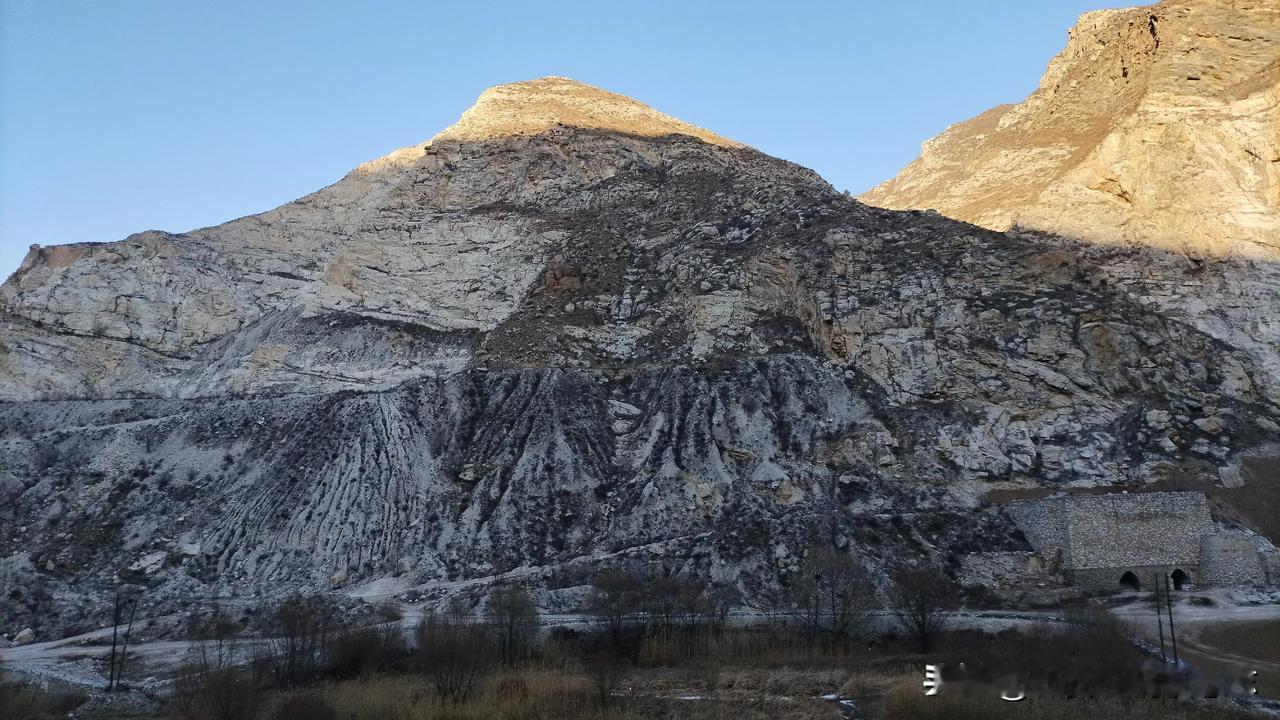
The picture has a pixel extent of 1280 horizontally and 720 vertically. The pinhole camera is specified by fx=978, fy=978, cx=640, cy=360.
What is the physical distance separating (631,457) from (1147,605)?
656 inches

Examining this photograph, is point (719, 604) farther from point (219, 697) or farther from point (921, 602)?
point (219, 697)

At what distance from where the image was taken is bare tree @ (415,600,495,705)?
20.1m

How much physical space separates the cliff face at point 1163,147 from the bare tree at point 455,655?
31.4 m

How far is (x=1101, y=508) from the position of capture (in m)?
28.7

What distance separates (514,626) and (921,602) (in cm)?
1036

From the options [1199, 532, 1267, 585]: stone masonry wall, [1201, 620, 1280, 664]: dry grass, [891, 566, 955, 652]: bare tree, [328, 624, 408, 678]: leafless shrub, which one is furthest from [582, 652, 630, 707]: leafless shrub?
[1199, 532, 1267, 585]: stone masonry wall

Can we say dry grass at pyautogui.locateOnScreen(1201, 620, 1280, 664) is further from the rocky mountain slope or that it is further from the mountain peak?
the mountain peak

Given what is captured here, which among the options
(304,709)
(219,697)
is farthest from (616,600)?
(219,697)

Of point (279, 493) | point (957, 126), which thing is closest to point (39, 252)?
point (279, 493)

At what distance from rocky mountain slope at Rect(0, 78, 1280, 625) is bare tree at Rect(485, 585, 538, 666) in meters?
3.13

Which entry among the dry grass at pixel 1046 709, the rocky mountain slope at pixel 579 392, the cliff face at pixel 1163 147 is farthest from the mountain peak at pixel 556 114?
the dry grass at pixel 1046 709

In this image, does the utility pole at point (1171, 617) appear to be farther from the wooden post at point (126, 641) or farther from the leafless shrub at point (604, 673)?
the wooden post at point (126, 641)

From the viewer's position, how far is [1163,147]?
4278 cm

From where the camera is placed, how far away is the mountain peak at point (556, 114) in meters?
56.4
